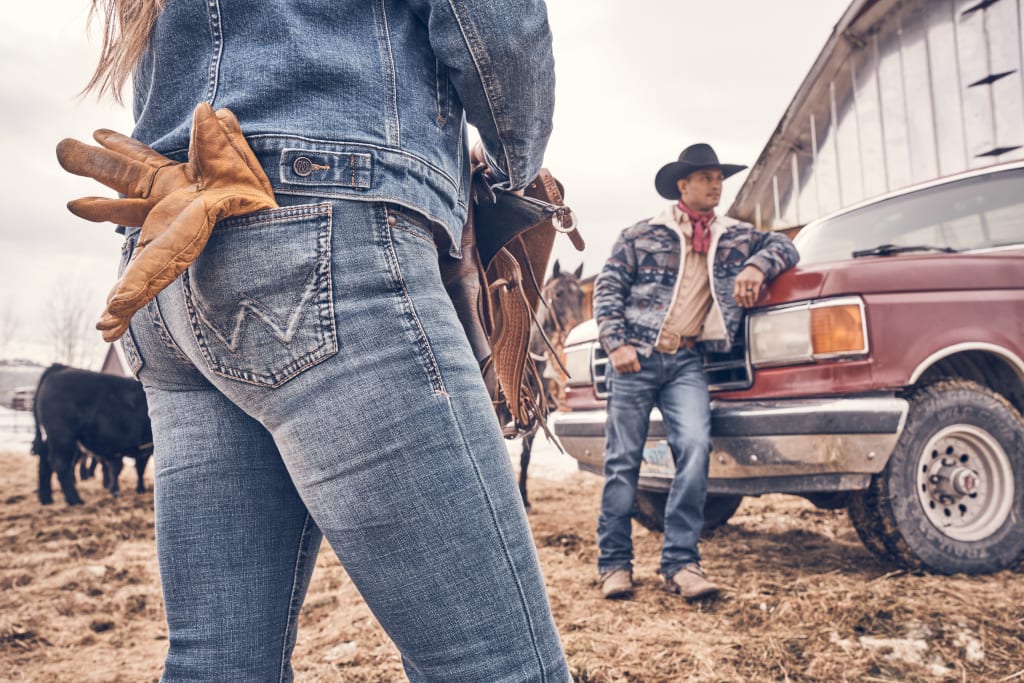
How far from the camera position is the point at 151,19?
2.91 feet

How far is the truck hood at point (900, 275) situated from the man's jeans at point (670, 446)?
1.76ft

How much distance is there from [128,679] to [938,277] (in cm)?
380

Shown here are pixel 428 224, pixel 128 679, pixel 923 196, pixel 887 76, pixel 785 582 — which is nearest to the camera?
pixel 428 224

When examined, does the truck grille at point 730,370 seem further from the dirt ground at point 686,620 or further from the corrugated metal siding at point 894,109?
the corrugated metal siding at point 894,109

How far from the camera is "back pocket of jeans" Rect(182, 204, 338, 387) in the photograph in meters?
0.76

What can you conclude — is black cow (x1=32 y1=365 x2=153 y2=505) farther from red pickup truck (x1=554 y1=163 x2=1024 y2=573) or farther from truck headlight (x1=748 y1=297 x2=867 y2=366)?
truck headlight (x1=748 y1=297 x2=867 y2=366)

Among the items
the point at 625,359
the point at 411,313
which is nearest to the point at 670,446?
the point at 625,359

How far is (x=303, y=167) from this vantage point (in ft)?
2.60

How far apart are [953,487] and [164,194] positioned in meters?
3.59

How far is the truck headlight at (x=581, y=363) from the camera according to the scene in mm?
4609

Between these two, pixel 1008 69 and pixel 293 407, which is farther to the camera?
pixel 1008 69

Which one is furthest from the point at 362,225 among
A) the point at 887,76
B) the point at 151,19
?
the point at 887,76

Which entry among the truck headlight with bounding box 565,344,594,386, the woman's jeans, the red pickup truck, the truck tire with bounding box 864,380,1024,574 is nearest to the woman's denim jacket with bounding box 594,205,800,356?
the red pickup truck

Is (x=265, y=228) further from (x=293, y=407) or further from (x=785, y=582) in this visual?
(x=785, y=582)
